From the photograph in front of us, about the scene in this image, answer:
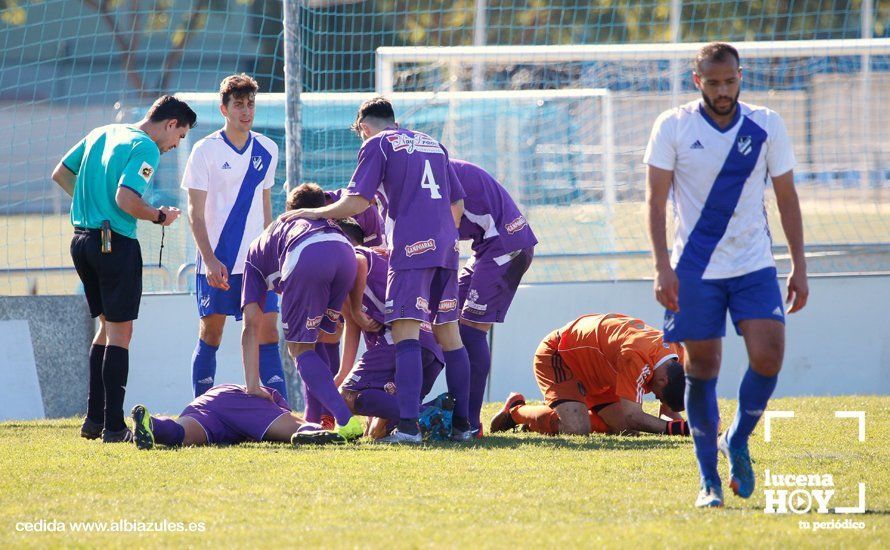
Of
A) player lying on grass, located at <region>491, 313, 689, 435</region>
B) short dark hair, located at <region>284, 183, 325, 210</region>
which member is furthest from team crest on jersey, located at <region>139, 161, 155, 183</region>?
player lying on grass, located at <region>491, 313, 689, 435</region>

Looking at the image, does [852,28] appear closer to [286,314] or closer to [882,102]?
[882,102]

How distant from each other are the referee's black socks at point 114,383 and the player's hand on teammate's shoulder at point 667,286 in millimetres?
3537

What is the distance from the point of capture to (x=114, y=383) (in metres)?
7.00

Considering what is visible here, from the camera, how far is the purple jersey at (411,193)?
676 cm

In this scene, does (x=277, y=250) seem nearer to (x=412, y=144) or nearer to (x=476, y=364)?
(x=412, y=144)

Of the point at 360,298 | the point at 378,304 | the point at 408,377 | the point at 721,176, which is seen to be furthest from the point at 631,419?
the point at 721,176

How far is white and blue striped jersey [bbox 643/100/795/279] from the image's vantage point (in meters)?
4.87

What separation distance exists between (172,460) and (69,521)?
58.6 inches

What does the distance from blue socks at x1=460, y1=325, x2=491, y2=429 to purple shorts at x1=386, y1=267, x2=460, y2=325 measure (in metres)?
0.57

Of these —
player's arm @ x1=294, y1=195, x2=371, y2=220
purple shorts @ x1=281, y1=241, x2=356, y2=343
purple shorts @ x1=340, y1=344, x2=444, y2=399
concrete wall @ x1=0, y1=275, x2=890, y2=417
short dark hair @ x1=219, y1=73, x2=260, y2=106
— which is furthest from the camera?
concrete wall @ x1=0, y1=275, x2=890, y2=417

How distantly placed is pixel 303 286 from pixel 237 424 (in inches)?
34.3

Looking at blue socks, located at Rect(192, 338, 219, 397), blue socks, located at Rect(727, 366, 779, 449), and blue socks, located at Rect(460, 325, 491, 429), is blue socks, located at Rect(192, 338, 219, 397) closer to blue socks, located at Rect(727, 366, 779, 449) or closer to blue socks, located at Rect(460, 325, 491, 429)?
blue socks, located at Rect(460, 325, 491, 429)

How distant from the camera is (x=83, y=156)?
7270 mm

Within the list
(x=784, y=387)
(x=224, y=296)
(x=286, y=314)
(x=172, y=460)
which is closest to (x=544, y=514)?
(x=172, y=460)
